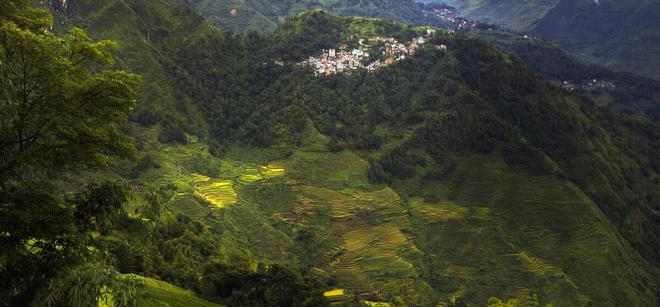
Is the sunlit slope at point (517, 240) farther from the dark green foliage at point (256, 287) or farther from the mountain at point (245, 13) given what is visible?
the mountain at point (245, 13)

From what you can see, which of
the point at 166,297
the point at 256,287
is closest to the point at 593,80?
the point at 256,287

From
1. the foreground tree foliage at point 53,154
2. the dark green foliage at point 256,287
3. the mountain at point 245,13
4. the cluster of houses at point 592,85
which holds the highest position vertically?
the mountain at point 245,13

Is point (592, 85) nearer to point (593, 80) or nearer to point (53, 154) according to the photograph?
point (593, 80)

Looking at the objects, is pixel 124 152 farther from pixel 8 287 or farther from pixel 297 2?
pixel 297 2

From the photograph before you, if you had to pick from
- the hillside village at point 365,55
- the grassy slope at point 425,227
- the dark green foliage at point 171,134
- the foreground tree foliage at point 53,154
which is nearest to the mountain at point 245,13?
the hillside village at point 365,55

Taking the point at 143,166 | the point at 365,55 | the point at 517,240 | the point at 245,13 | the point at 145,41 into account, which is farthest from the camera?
the point at 245,13

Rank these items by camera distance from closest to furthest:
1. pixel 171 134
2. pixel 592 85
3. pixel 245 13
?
pixel 171 134 → pixel 592 85 → pixel 245 13
